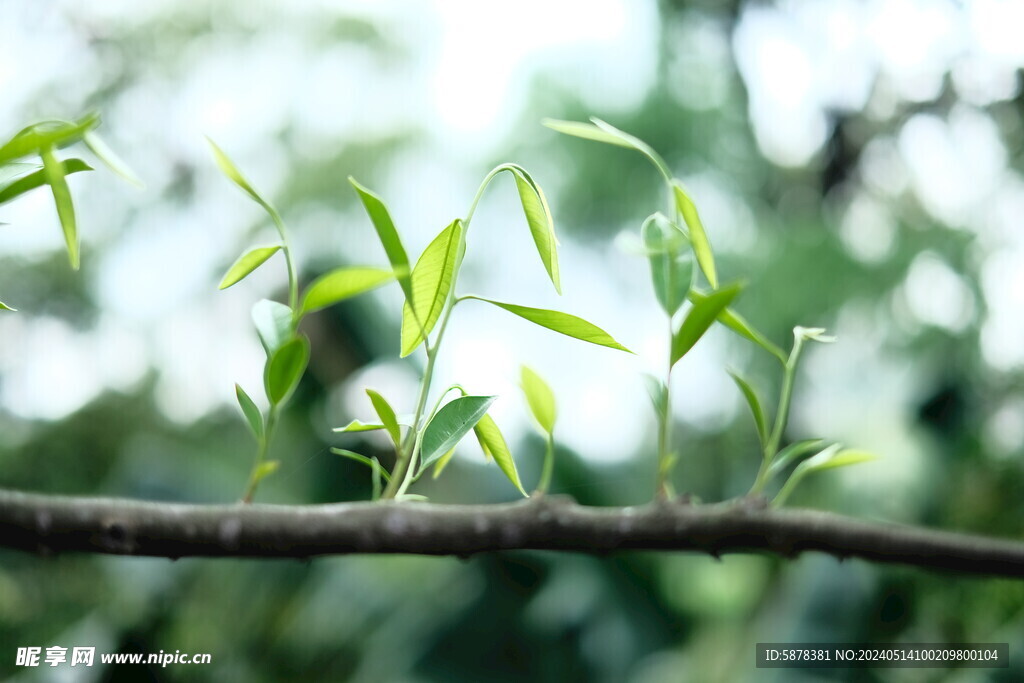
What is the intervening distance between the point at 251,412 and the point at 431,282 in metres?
0.04

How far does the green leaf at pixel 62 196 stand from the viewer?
10 centimetres

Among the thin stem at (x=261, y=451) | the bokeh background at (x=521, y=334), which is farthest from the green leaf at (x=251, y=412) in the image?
the bokeh background at (x=521, y=334)

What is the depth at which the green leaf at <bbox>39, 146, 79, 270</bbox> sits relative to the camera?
0.34ft

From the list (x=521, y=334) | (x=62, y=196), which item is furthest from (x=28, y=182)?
(x=521, y=334)

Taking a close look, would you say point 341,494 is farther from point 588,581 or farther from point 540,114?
point 540,114

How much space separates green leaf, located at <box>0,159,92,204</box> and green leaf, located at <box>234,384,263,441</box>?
0.14 ft

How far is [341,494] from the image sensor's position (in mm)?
690

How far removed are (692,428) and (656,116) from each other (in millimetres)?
340

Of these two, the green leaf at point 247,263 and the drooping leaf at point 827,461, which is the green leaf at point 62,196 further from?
the drooping leaf at point 827,461

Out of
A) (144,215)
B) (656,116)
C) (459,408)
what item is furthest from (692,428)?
(144,215)

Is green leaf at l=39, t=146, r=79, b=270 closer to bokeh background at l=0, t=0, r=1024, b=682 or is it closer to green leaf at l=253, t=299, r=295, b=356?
green leaf at l=253, t=299, r=295, b=356

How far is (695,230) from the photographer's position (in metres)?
0.13

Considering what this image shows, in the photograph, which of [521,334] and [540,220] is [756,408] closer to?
[540,220]

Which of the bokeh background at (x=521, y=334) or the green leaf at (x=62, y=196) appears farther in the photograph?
the bokeh background at (x=521, y=334)
